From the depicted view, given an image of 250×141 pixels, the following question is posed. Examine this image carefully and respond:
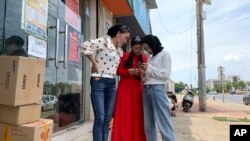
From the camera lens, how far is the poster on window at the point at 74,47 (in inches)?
252

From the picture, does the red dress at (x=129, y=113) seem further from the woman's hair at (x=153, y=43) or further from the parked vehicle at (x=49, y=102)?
the parked vehicle at (x=49, y=102)

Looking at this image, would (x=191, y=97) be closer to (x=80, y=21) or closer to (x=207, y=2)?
(x=207, y=2)

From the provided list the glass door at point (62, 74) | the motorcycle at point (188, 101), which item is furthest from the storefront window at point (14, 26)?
the motorcycle at point (188, 101)

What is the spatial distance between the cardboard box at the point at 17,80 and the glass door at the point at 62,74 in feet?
6.56

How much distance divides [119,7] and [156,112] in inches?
217

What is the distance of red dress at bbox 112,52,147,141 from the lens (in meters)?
4.86

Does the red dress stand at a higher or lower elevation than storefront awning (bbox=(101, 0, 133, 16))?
lower

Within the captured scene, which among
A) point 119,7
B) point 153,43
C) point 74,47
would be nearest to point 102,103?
point 153,43

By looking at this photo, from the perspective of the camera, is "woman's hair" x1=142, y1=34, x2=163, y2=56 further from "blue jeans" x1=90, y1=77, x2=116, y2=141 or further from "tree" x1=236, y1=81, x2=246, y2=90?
"tree" x1=236, y1=81, x2=246, y2=90

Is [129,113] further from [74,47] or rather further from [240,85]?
[240,85]

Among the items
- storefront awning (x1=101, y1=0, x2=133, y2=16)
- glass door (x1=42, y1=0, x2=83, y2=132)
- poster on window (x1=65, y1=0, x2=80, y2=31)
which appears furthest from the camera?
storefront awning (x1=101, y1=0, x2=133, y2=16)

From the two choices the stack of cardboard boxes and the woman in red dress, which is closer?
the stack of cardboard boxes

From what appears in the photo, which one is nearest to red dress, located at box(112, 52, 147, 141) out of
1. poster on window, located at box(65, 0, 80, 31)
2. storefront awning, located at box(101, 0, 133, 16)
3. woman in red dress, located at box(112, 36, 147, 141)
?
woman in red dress, located at box(112, 36, 147, 141)

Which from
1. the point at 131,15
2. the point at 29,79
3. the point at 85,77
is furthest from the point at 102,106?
the point at 131,15
